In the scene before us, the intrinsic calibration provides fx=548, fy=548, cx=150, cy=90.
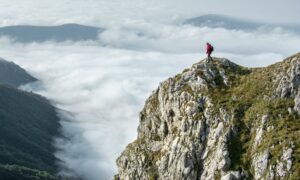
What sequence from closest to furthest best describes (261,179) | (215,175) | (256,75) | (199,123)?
(261,179) < (215,175) < (199,123) < (256,75)

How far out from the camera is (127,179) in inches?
3127

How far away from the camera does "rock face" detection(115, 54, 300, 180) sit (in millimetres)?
61500

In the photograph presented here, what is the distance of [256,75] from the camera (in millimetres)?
75562

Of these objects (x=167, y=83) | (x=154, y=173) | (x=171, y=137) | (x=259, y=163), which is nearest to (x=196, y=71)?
(x=167, y=83)

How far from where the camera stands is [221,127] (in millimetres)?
67062

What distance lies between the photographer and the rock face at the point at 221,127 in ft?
202

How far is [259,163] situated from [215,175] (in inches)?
214

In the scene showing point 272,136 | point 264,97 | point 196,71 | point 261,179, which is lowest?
point 261,179

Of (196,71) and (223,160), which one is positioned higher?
(196,71)

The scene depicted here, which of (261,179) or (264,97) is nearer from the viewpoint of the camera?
(261,179)

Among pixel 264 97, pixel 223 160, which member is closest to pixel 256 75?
pixel 264 97

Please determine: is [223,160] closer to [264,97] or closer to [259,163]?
[259,163]

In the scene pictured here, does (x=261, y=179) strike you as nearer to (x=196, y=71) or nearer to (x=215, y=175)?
(x=215, y=175)

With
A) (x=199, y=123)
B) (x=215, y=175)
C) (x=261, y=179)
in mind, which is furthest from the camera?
(x=199, y=123)
